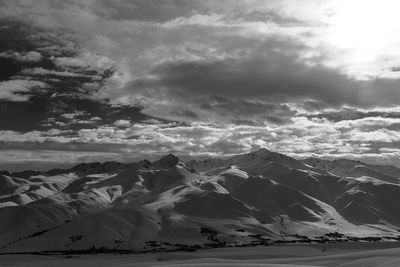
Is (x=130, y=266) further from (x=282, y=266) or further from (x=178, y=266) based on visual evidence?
(x=282, y=266)

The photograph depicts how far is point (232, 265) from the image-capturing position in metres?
164

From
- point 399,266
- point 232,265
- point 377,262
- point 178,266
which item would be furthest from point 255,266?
point 399,266

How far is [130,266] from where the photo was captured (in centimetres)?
19275

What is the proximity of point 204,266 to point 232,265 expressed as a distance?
888 centimetres

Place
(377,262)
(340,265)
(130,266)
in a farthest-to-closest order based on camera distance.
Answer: (130,266)
(340,265)
(377,262)

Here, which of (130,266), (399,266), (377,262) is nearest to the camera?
(399,266)

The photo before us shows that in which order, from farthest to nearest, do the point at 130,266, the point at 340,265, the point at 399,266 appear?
the point at 130,266 < the point at 340,265 < the point at 399,266

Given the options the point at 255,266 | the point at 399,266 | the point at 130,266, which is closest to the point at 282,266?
the point at 255,266

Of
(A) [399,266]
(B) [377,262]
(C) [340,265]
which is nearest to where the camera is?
(A) [399,266]

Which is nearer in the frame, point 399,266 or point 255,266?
point 399,266

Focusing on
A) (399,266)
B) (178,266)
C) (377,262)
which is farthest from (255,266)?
(399,266)

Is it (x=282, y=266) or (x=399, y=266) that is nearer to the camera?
(x=399, y=266)

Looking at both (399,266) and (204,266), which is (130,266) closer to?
(204,266)

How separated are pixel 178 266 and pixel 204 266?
8.46 metres
